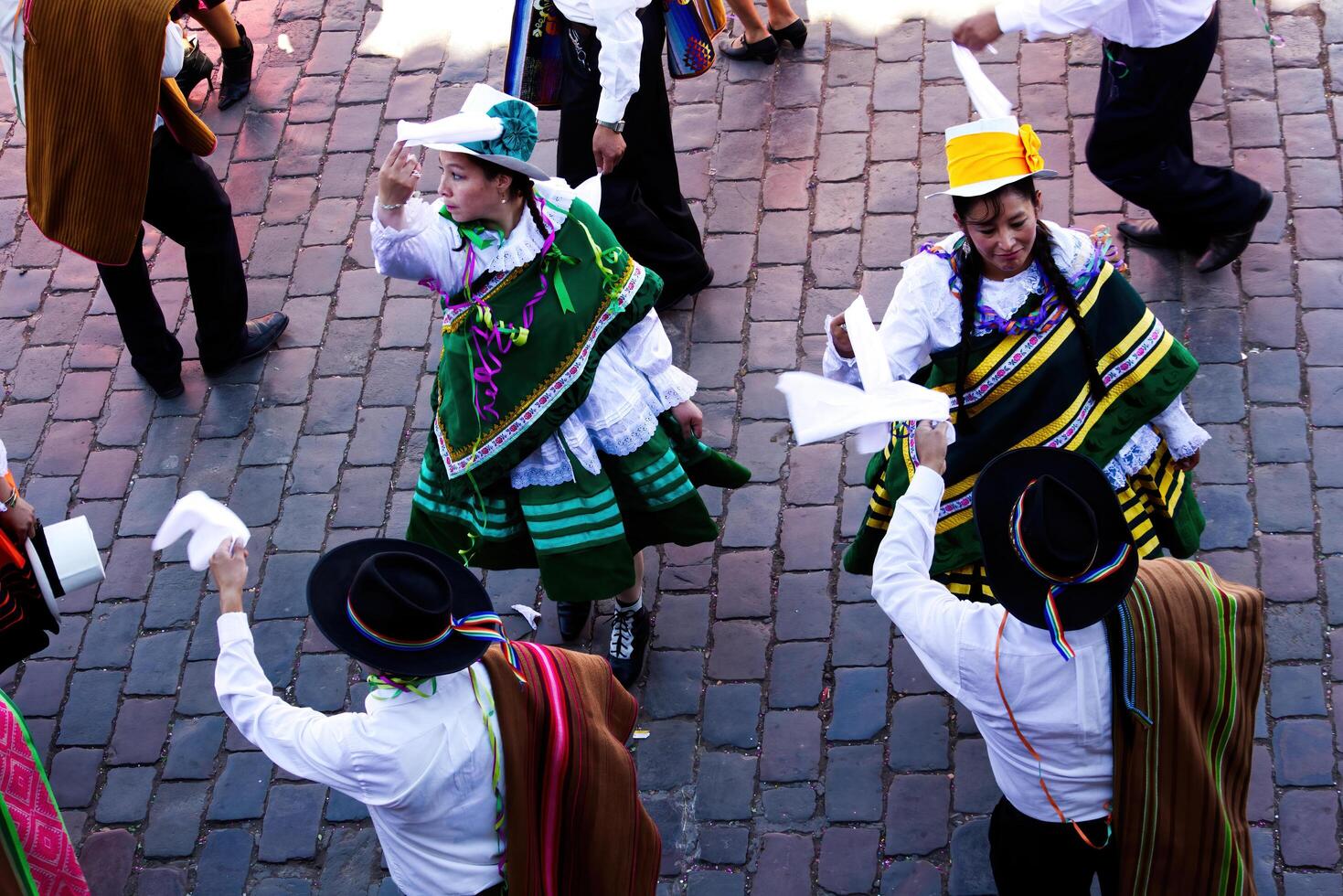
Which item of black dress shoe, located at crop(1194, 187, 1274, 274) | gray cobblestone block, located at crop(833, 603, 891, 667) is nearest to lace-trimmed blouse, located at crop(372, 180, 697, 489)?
gray cobblestone block, located at crop(833, 603, 891, 667)

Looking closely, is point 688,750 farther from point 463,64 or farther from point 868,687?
point 463,64

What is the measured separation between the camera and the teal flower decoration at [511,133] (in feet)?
13.0

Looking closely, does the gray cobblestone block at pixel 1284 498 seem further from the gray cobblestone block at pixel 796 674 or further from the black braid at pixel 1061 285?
the gray cobblestone block at pixel 796 674

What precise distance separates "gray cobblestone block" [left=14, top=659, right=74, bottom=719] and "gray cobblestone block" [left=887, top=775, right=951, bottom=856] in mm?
2798

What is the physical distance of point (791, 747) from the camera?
4.51 m


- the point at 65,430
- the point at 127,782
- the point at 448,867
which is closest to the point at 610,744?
the point at 448,867

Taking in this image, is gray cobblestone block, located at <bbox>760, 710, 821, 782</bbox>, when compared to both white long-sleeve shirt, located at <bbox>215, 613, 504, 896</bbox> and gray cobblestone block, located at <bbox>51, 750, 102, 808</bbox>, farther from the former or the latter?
gray cobblestone block, located at <bbox>51, 750, 102, 808</bbox>

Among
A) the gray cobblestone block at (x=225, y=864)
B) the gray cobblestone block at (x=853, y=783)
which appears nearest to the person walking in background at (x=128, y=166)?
the gray cobblestone block at (x=225, y=864)

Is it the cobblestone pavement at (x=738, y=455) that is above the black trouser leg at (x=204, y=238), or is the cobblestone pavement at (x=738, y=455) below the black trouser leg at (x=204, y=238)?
below

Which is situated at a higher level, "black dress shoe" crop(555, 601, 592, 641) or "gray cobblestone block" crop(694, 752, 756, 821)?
"black dress shoe" crop(555, 601, 592, 641)

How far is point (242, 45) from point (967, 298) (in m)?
4.40

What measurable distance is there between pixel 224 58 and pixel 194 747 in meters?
3.64

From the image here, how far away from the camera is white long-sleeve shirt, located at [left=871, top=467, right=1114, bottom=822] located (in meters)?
3.20

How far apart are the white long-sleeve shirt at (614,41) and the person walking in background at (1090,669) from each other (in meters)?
2.08
